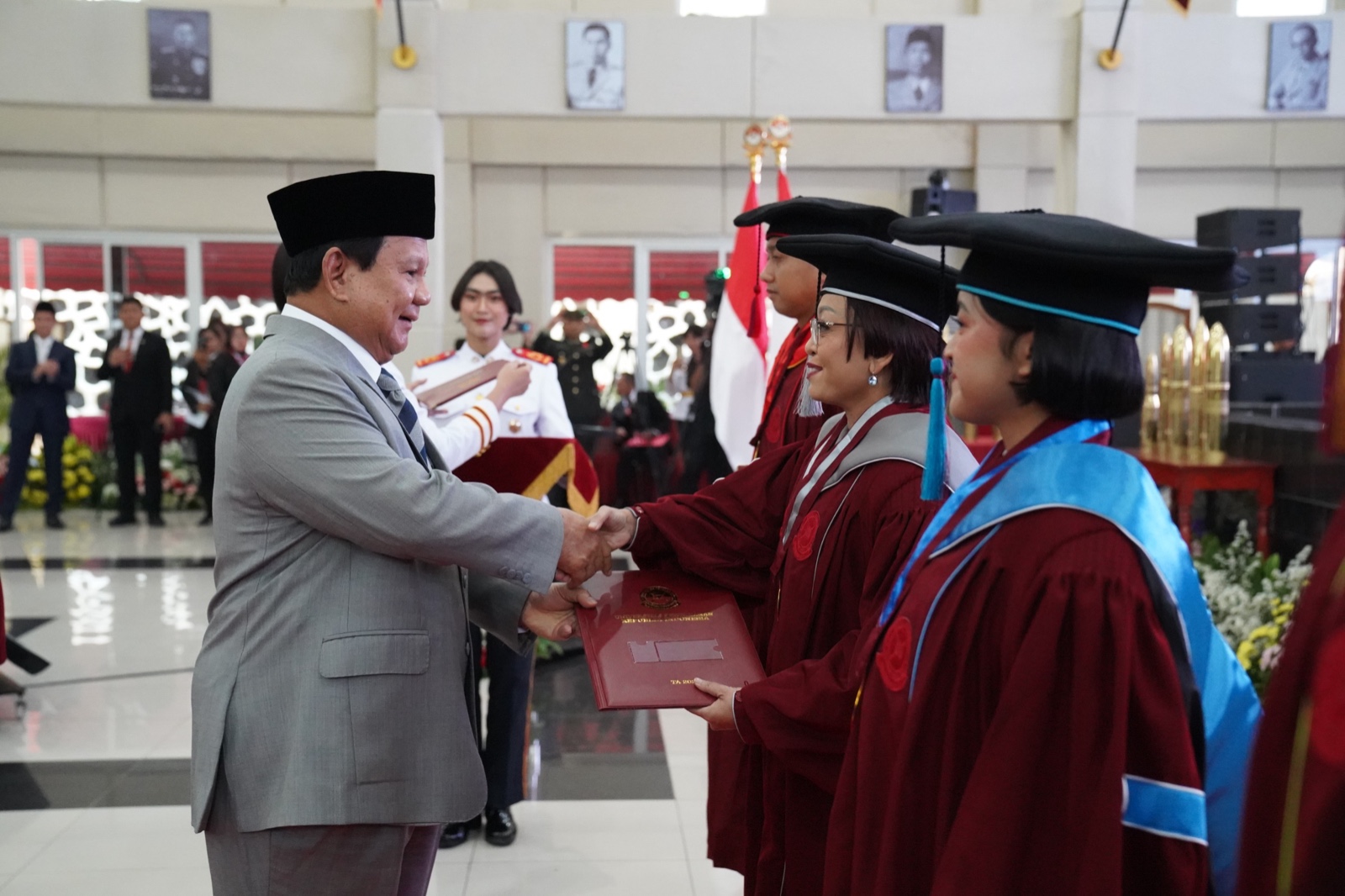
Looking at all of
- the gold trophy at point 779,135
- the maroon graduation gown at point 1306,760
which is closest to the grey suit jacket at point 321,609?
the maroon graduation gown at point 1306,760

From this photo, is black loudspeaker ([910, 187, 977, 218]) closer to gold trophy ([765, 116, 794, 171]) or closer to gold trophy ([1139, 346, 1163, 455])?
gold trophy ([765, 116, 794, 171])

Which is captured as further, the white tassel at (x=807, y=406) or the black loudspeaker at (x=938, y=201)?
the black loudspeaker at (x=938, y=201)

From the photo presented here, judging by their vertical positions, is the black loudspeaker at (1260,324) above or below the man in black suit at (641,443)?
above

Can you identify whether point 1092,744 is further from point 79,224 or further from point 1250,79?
point 79,224

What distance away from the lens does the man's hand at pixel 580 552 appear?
2156 mm

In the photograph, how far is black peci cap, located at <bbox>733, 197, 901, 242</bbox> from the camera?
2.62m

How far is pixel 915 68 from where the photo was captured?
8.43m

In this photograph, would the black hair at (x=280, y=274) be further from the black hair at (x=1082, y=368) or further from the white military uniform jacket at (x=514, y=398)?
the white military uniform jacket at (x=514, y=398)

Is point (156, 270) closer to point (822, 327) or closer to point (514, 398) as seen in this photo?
point (514, 398)

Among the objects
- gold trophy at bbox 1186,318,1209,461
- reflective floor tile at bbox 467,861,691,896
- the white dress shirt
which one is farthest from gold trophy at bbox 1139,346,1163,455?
the white dress shirt

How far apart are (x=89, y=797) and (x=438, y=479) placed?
9.62ft

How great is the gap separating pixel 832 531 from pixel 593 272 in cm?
1071

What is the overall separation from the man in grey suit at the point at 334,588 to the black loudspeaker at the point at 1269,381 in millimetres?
7013

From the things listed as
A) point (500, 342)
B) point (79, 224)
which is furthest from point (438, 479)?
point (79, 224)
